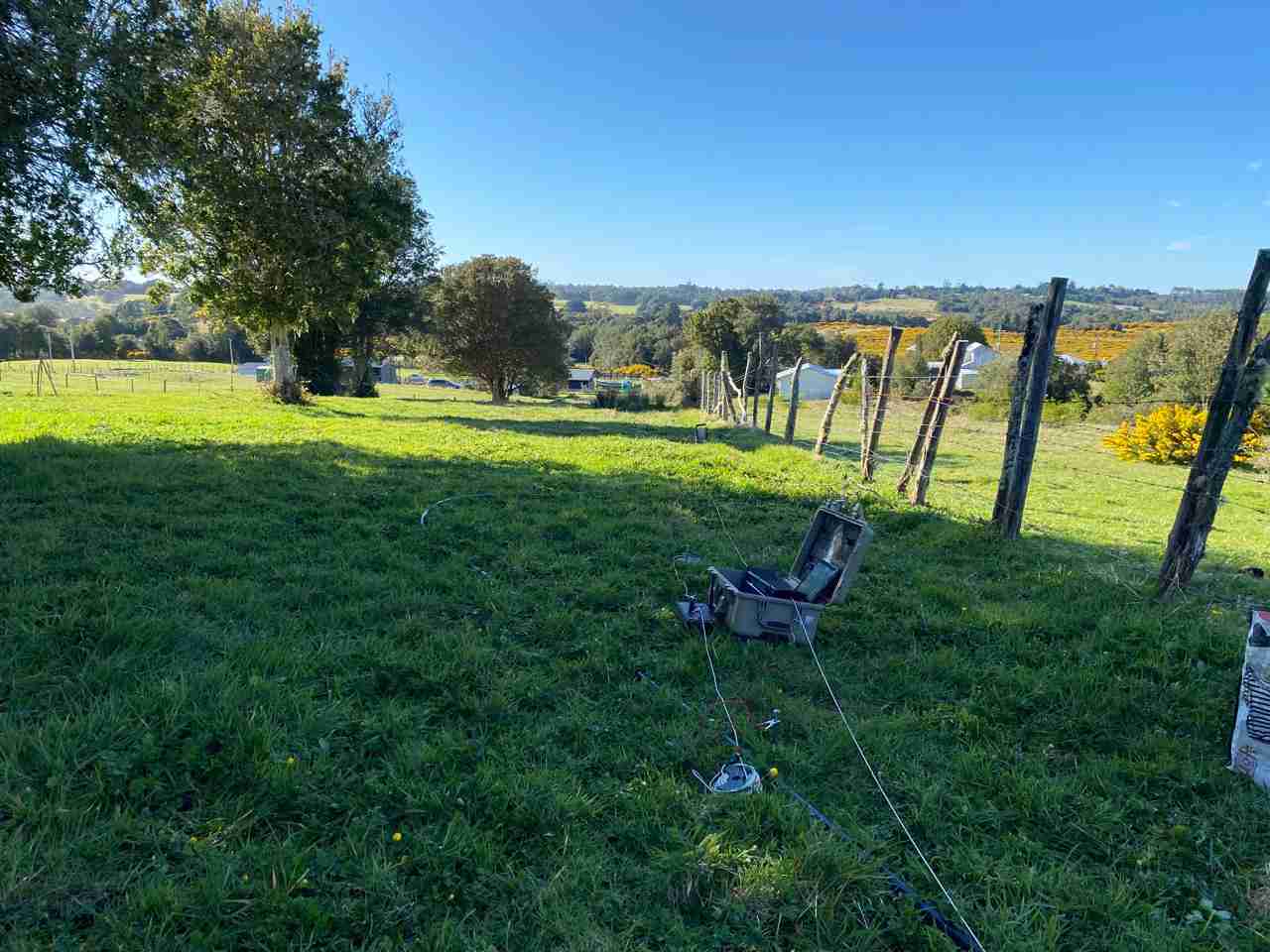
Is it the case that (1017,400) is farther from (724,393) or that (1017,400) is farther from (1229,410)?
(724,393)

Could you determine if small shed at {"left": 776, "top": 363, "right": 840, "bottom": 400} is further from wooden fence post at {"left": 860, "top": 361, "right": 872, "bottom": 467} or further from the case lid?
the case lid

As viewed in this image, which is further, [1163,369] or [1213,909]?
[1163,369]

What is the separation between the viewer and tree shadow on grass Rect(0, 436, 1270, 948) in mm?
2357

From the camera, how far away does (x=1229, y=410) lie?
481 cm

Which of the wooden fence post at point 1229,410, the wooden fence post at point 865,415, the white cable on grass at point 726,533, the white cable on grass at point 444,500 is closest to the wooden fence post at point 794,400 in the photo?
the wooden fence post at point 865,415

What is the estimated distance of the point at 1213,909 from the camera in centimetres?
246

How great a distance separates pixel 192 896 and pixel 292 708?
1.09 m

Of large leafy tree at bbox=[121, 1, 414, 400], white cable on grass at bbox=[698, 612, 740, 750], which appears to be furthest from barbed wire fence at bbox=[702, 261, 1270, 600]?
large leafy tree at bbox=[121, 1, 414, 400]

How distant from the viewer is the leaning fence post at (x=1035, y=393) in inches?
247

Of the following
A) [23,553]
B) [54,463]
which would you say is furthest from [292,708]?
[54,463]

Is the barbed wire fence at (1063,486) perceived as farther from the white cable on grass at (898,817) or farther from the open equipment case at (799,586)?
the white cable on grass at (898,817)

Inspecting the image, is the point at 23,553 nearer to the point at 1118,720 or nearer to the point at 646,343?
the point at 1118,720

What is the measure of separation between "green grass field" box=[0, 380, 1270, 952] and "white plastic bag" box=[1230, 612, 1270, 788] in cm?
14

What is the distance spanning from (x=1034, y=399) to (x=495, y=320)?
38.7 meters
